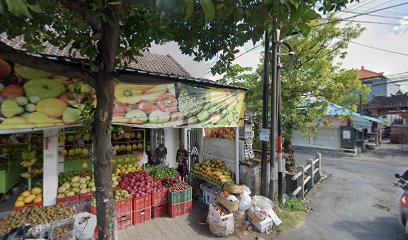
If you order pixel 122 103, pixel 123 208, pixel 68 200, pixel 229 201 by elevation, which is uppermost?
pixel 122 103

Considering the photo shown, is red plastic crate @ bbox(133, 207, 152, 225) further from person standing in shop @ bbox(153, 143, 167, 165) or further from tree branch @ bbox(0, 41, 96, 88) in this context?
tree branch @ bbox(0, 41, 96, 88)

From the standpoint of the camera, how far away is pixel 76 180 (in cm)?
541

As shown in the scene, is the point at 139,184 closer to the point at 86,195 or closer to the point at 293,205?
the point at 86,195

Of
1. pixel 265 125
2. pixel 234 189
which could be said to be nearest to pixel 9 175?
pixel 234 189

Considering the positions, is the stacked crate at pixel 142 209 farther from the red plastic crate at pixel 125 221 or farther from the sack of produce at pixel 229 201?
the sack of produce at pixel 229 201

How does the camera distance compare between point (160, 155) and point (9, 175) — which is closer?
point (9, 175)

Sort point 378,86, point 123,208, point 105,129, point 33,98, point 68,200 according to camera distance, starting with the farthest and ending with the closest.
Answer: point 378,86 → point 123,208 → point 68,200 → point 33,98 → point 105,129

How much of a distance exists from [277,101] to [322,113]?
11.4 ft

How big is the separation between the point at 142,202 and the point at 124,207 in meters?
0.47

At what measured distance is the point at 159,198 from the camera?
581 cm

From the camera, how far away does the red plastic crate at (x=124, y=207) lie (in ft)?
16.7

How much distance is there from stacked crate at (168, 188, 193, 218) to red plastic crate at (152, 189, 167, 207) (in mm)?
153

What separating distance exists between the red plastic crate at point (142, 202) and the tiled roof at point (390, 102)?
23515 millimetres

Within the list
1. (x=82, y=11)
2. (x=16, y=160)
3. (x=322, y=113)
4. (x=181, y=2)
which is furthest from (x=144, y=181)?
(x=322, y=113)
